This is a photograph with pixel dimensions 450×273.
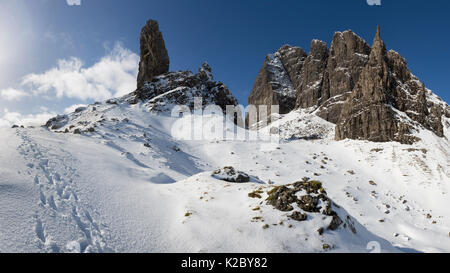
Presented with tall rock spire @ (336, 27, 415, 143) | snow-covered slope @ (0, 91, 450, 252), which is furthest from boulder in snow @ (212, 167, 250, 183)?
tall rock spire @ (336, 27, 415, 143)

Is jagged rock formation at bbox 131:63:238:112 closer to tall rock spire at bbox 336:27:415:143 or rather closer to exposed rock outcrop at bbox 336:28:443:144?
tall rock spire at bbox 336:27:415:143

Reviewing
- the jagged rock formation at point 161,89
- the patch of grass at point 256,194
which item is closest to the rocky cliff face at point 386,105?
the jagged rock formation at point 161,89

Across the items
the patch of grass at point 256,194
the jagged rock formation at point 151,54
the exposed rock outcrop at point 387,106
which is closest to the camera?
the patch of grass at point 256,194

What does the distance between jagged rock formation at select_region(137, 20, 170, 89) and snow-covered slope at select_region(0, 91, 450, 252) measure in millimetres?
44719

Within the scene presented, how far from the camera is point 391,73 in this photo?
40.1m

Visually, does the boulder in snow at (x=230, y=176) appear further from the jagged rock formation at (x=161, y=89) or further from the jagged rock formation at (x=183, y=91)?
the jagged rock formation at (x=183, y=91)

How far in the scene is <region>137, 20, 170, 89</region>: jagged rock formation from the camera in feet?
229

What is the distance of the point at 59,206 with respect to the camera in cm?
906

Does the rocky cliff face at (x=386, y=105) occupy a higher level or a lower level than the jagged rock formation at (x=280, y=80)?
lower

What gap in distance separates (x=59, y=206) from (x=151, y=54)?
2780 inches

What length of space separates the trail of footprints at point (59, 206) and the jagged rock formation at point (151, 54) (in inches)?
2387

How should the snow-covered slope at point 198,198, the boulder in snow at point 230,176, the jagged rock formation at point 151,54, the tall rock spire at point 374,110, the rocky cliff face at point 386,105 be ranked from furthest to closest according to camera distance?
the jagged rock formation at point 151,54
the rocky cliff face at point 386,105
the tall rock spire at point 374,110
the boulder in snow at point 230,176
the snow-covered slope at point 198,198

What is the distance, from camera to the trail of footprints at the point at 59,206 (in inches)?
292

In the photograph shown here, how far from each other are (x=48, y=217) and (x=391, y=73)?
52.0m
